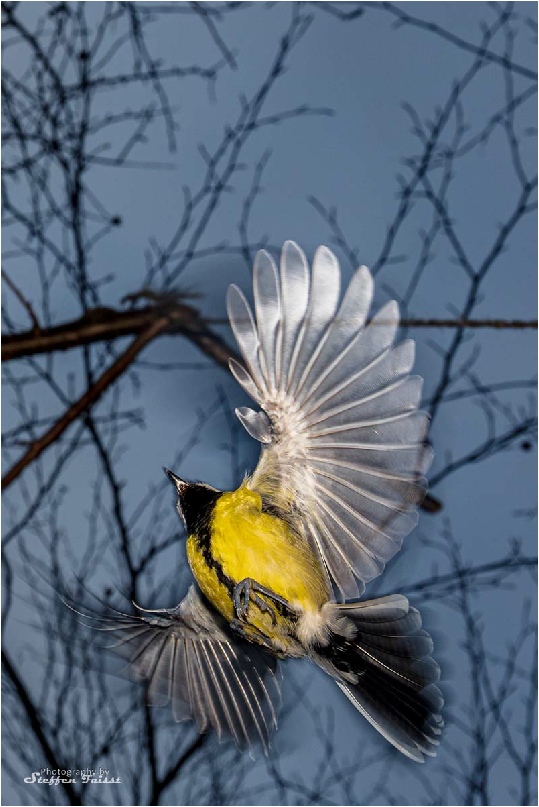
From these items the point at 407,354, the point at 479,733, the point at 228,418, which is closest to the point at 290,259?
the point at 407,354

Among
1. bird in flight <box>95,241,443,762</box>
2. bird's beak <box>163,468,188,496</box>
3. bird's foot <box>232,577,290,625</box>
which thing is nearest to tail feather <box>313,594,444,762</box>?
bird in flight <box>95,241,443,762</box>

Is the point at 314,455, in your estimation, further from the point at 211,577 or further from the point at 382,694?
the point at 382,694

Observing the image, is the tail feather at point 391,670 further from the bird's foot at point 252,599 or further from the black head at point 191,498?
the black head at point 191,498

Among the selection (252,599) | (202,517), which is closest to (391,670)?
(252,599)

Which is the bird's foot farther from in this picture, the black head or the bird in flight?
the black head

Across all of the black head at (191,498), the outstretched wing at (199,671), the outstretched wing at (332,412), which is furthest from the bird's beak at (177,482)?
the outstretched wing at (199,671)
